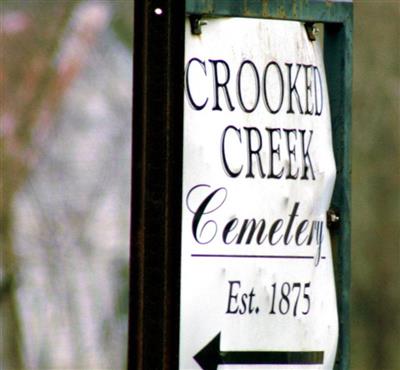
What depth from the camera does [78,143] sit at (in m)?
4.30

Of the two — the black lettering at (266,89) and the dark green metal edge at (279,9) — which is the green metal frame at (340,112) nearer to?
the dark green metal edge at (279,9)

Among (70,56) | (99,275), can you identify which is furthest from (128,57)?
(99,275)

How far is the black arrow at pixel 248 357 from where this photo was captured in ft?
12.0

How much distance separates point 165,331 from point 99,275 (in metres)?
1.80

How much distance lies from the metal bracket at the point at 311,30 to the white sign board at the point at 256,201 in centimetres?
2

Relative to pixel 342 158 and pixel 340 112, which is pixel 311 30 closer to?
pixel 340 112

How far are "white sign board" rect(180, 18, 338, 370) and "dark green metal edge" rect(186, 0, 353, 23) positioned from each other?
0.09ft

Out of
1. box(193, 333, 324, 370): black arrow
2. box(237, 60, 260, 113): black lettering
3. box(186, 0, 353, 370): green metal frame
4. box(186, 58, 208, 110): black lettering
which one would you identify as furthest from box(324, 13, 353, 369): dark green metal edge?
box(186, 58, 208, 110): black lettering

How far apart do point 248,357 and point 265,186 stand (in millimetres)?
477

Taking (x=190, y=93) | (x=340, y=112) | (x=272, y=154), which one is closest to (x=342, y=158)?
(x=340, y=112)

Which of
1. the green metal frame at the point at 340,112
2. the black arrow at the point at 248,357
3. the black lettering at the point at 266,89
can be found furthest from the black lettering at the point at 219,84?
the black arrow at the point at 248,357

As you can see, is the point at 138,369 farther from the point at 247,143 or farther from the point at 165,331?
the point at 247,143

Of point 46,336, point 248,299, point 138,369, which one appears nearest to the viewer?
point 138,369

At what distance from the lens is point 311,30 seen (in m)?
3.95
